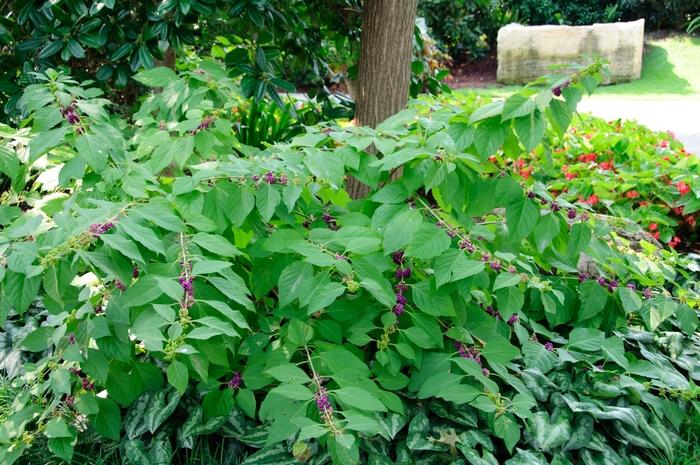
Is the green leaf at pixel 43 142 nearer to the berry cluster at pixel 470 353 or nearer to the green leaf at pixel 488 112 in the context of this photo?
the green leaf at pixel 488 112

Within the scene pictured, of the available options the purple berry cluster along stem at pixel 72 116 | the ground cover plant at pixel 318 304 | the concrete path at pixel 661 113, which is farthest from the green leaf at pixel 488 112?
the concrete path at pixel 661 113

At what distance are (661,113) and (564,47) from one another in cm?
483

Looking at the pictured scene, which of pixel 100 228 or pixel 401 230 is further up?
pixel 100 228

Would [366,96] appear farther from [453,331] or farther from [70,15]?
[453,331]

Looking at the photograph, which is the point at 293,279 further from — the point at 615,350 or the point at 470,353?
the point at 615,350

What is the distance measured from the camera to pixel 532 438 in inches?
90.9

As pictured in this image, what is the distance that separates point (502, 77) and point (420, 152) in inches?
585

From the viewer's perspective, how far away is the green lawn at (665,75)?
544 inches

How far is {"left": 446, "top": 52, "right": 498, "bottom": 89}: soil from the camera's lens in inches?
658

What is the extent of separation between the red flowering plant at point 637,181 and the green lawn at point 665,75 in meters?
9.24

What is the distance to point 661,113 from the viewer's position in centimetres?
1139

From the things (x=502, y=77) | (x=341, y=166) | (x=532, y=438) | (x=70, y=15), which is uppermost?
(x=70, y=15)

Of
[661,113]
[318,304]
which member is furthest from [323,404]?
[661,113]

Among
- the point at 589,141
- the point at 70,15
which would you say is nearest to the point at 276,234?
the point at 70,15
